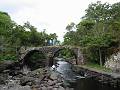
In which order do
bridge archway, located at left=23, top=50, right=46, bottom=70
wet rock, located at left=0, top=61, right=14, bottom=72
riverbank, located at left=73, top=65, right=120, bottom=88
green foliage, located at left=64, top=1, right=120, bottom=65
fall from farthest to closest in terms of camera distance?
bridge archway, located at left=23, top=50, right=46, bottom=70
wet rock, located at left=0, top=61, right=14, bottom=72
green foliage, located at left=64, top=1, right=120, bottom=65
riverbank, located at left=73, top=65, right=120, bottom=88

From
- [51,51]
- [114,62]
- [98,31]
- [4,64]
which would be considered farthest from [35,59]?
[114,62]

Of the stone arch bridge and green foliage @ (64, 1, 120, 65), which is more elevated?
green foliage @ (64, 1, 120, 65)

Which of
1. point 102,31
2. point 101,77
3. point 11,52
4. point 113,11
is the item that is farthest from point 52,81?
point 113,11

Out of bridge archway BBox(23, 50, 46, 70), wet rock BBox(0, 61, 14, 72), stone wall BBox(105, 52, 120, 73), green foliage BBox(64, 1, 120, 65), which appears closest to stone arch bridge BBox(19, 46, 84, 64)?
green foliage BBox(64, 1, 120, 65)

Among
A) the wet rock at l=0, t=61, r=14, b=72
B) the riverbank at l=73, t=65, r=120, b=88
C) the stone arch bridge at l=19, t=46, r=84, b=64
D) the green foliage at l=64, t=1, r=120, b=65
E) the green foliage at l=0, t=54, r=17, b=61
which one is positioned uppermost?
the green foliage at l=64, t=1, r=120, b=65

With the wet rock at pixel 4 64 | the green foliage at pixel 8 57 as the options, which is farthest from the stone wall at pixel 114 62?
the green foliage at pixel 8 57

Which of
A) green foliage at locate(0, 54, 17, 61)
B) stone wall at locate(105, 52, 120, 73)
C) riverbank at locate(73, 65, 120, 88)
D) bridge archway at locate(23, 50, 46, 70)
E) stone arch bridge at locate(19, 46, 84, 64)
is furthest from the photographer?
bridge archway at locate(23, 50, 46, 70)

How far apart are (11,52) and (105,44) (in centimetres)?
2989

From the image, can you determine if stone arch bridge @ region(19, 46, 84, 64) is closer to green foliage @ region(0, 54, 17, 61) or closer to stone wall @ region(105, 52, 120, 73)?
green foliage @ region(0, 54, 17, 61)

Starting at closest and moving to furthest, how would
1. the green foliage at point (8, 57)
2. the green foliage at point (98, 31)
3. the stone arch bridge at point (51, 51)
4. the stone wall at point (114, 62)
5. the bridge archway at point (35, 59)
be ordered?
the stone wall at point (114, 62) < the green foliage at point (98, 31) < the stone arch bridge at point (51, 51) < the green foliage at point (8, 57) < the bridge archway at point (35, 59)

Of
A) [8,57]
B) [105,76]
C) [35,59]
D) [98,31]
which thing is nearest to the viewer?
[105,76]

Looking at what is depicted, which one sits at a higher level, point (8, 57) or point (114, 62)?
point (8, 57)

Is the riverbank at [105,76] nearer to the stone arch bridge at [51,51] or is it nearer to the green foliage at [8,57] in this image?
the stone arch bridge at [51,51]

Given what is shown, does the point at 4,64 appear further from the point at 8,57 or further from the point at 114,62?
the point at 114,62
